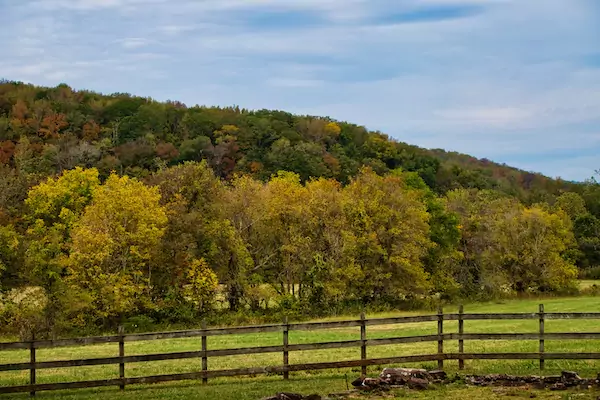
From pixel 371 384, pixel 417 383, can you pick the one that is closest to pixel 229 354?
pixel 371 384

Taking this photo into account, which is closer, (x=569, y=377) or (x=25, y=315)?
(x=569, y=377)

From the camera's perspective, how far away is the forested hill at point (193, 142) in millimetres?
106250

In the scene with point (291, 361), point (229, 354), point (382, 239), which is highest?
point (382, 239)

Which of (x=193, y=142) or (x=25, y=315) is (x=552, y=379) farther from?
(x=193, y=142)

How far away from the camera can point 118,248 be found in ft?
146

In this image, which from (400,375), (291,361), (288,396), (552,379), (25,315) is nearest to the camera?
(288,396)

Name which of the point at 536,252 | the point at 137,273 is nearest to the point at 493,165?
the point at 536,252

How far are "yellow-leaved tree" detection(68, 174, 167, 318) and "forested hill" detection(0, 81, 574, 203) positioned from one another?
176ft

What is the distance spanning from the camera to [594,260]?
87.3 metres

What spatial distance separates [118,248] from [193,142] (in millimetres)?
76475

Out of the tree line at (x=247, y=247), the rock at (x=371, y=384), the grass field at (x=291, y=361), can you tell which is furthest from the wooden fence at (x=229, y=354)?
the tree line at (x=247, y=247)

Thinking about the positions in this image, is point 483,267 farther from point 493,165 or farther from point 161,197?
point 493,165

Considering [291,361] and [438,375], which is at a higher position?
[438,375]

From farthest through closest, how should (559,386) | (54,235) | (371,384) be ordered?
(54,235) → (371,384) → (559,386)
